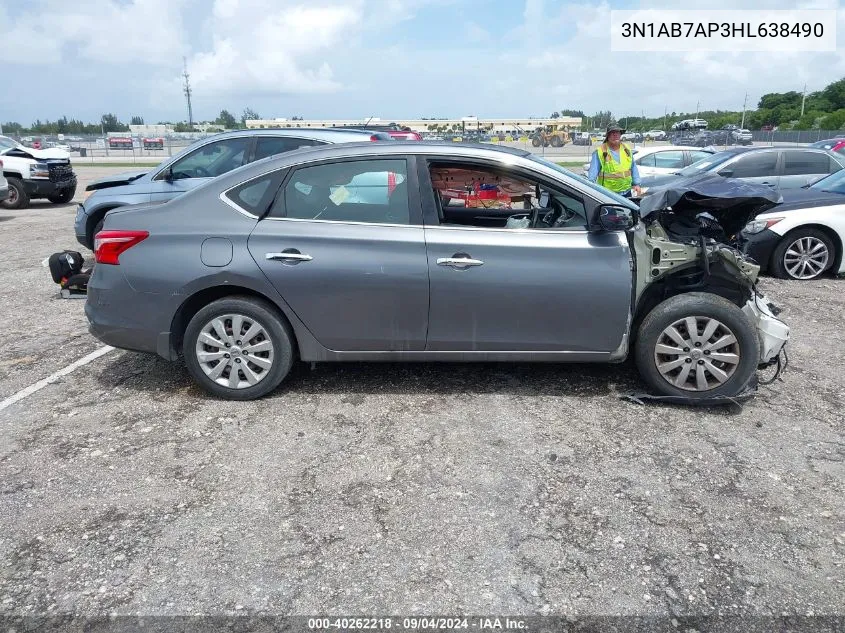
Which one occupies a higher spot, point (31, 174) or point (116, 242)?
point (31, 174)

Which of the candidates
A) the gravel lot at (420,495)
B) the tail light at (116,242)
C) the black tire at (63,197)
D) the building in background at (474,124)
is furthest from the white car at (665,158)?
the building in background at (474,124)

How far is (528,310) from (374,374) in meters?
1.34

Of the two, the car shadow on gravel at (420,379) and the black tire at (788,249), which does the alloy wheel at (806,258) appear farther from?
the car shadow on gravel at (420,379)

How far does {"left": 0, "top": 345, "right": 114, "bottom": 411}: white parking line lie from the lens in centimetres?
454

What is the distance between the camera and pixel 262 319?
14.0 feet

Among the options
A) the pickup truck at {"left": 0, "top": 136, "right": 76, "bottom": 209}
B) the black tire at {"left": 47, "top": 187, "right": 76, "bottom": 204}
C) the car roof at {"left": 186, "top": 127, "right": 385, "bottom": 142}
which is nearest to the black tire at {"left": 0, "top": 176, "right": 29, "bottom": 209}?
the pickup truck at {"left": 0, "top": 136, "right": 76, "bottom": 209}

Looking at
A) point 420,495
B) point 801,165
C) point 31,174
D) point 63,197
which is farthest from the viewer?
point 63,197

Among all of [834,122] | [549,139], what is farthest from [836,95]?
[549,139]

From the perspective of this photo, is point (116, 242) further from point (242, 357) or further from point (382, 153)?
point (382, 153)

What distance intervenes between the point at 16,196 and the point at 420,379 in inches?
556

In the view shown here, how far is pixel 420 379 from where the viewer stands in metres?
4.81

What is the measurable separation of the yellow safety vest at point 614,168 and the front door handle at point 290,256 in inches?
199

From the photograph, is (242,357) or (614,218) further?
(242,357)

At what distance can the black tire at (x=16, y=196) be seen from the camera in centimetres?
1491
